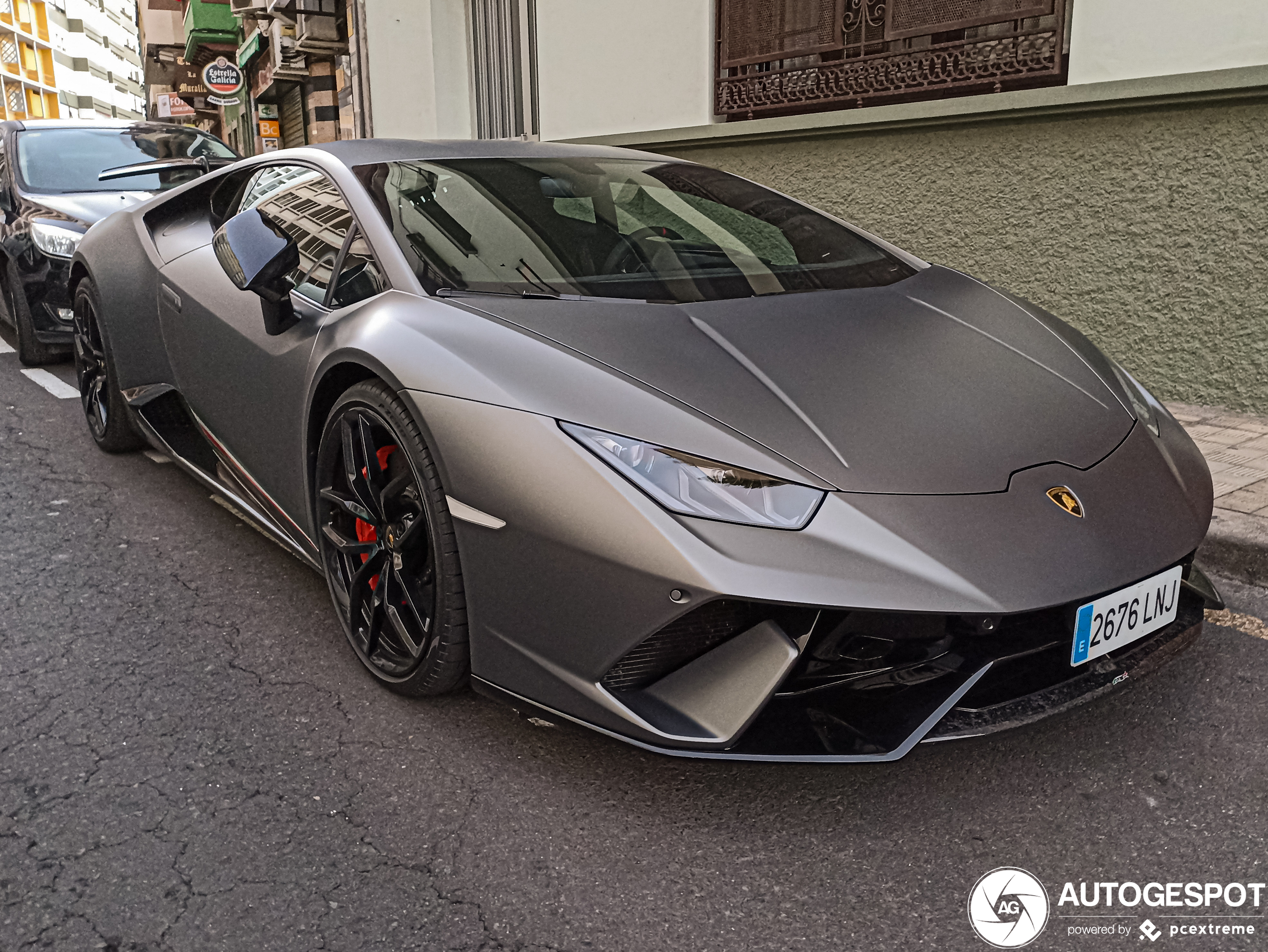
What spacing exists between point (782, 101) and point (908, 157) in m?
1.13

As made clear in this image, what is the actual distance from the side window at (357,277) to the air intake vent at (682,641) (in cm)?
113

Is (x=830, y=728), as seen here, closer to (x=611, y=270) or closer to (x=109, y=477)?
(x=611, y=270)

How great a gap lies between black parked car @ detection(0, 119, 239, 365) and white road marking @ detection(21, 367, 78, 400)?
0.47 feet

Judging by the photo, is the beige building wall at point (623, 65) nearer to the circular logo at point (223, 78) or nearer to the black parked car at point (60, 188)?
the black parked car at point (60, 188)

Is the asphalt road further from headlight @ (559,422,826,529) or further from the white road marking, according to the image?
the white road marking

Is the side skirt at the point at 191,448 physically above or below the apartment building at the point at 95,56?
below

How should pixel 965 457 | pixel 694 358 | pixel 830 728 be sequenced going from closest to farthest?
pixel 830 728, pixel 965 457, pixel 694 358

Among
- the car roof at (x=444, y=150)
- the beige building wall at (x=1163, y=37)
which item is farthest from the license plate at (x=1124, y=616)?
the beige building wall at (x=1163, y=37)

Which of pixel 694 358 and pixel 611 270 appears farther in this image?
pixel 611 270

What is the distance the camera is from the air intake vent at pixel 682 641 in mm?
1907

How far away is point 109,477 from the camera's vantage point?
4.28 m

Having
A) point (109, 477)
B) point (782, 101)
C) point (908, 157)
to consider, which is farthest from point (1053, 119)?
point (109, 477)

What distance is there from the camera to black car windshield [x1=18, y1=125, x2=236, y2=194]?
22.2 feet

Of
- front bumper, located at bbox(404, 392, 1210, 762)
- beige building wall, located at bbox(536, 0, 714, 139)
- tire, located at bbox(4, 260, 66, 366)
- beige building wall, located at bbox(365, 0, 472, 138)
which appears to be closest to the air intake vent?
front bumper, located at bbox(404, 392, 1210, 762)
